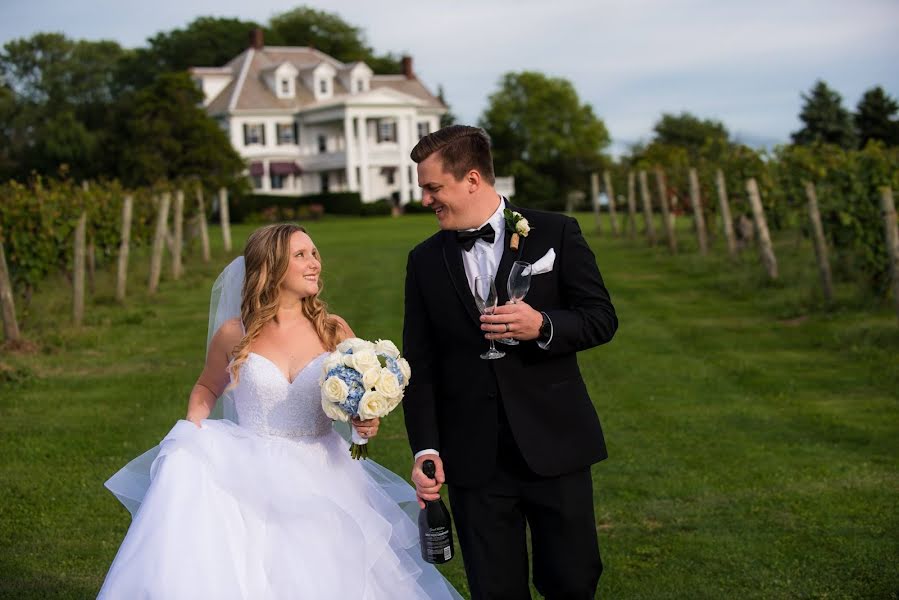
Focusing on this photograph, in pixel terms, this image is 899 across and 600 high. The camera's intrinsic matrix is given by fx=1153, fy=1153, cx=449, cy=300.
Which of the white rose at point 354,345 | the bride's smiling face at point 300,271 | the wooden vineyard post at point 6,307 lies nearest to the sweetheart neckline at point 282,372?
the bride's smiling face at point 300,271

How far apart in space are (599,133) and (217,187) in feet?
161

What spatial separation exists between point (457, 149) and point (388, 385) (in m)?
0.94

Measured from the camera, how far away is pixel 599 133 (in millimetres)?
84062

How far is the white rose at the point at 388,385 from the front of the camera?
14.5 ft

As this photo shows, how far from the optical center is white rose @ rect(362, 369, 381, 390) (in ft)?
14.6

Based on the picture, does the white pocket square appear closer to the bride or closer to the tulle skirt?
the bride

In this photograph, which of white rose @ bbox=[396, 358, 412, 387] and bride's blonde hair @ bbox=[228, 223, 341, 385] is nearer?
white rose @ bbox=[396, 358, 412, 387]

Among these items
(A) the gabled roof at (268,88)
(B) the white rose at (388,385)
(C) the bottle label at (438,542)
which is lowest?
(C) the bottle label at (438,542)

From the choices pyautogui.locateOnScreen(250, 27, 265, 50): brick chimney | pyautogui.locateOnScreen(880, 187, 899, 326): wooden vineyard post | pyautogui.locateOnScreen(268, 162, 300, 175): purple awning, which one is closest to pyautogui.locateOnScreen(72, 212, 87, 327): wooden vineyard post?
pyautogui.locateOnScreen(880, 187, 899, 326): wooden vineyard post

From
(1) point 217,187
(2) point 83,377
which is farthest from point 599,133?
(2) point 83,377

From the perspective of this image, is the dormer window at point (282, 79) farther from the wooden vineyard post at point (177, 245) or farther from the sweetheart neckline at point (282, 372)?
the sweetheart neckline at point (282, 372)

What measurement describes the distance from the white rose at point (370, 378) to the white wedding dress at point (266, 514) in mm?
731

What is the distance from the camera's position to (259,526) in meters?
4.81

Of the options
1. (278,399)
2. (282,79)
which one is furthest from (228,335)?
(282,79)
